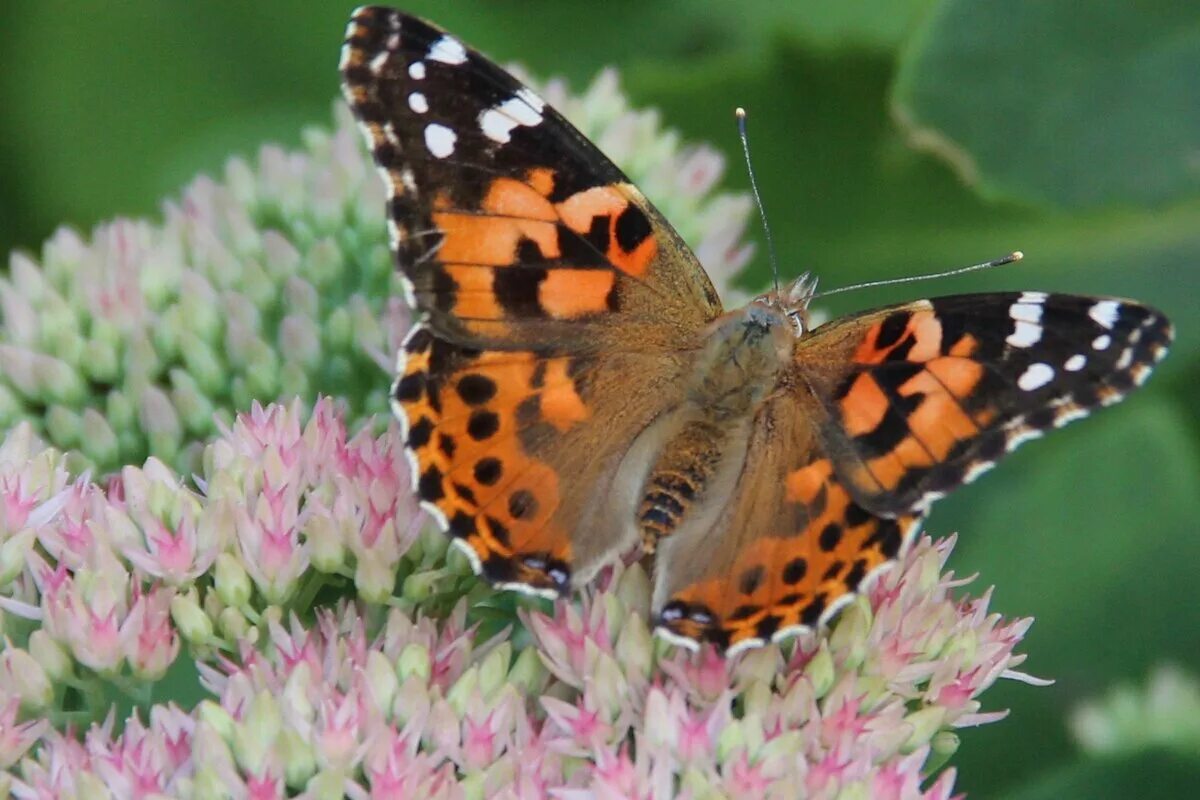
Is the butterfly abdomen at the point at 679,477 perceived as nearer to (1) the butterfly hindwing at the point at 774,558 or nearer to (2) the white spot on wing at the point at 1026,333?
(1) the butterfly hindwing at the point at 774,558

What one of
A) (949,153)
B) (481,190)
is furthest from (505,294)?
(949,153)

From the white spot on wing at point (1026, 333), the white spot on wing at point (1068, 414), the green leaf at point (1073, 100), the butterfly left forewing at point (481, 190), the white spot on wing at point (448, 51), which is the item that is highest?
the green leaf at point (1073, 100)

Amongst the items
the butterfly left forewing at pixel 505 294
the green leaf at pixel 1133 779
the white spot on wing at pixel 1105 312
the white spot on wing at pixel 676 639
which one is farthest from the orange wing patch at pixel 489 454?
the green leaf at pixel 1133 779

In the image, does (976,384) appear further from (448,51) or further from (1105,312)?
(448,51)

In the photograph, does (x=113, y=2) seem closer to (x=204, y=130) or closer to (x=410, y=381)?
(x=204, y=130)

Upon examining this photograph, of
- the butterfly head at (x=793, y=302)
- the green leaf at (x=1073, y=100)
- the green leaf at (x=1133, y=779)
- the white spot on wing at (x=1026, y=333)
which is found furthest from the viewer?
the green leaf at (x=1073, y=100)

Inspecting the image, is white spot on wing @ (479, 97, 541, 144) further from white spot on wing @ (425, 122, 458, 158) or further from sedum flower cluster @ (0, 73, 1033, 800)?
sedum flower cluster @ (0, 73, 1033, 800)

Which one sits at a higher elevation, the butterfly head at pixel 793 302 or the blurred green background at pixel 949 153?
the blurred green background at pixel 949 153
